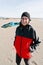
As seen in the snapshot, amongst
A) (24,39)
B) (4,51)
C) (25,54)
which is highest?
(24,39)

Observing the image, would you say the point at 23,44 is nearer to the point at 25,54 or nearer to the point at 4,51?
the point at 25,54

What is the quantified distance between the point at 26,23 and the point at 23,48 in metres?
0.51

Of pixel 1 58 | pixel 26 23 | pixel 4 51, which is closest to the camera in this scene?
pixel 26 23

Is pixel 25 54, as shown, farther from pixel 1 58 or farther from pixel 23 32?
pixel 1 58

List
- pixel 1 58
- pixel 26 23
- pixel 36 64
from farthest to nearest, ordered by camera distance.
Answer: pixel 1 58, pixel 36 64, pixel 26 23

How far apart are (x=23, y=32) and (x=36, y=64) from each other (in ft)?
7.03

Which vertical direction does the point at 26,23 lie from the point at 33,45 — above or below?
above

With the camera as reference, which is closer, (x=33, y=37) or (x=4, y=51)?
(x=33, y=37)

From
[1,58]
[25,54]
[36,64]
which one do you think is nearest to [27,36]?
[25,54]

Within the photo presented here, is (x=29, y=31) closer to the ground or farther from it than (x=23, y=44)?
farther from it

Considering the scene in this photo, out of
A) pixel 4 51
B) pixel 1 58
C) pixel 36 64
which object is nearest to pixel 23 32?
pixel 36 64

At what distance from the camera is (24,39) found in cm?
386

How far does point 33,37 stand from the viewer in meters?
3.82

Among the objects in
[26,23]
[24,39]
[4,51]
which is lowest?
[4,51]
